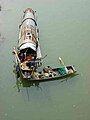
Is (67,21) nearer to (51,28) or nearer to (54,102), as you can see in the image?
(51,28)

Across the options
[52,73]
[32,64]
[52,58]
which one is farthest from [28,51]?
[52,73]

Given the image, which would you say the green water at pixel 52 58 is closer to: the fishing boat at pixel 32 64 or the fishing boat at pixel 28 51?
the fishing boat at pixel 32 64

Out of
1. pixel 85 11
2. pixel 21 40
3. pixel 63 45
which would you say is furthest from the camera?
pixel 85 11

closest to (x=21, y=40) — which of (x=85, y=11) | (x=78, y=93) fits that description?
(x=78, y=93)

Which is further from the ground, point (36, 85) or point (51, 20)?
point (51, 20)

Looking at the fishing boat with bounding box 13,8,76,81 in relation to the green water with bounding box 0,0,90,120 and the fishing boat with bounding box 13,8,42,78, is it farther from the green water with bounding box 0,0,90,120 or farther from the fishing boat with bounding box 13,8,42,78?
the green water with bounding box 0,0,90,120

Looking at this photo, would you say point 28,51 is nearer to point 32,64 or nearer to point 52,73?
point 32,64
